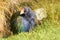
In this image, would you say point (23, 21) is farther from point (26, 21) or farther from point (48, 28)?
point (48, 28)

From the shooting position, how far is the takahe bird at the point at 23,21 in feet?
17.6

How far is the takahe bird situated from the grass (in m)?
0.15

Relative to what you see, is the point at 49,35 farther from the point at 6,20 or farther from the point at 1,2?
the point at 1,2

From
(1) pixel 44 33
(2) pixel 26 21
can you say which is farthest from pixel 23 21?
(1) pixel 44 33

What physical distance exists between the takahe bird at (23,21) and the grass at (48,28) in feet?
0.48

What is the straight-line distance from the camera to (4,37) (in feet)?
17.3

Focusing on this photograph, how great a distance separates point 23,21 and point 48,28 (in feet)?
1.71

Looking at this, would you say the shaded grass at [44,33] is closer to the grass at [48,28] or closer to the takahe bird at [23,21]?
the grass at [48,28]

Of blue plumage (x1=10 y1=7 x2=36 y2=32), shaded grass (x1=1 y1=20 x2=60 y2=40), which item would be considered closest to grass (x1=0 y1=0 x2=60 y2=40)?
shaded grass (x1=1 y1=20 x2=60 y2=40)

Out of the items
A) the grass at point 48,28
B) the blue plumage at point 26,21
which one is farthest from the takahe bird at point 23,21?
the grass at point 48,28

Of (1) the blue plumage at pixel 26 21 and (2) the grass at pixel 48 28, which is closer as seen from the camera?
(2) the grass at pixel 48 28

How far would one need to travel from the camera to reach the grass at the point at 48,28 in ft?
16.6

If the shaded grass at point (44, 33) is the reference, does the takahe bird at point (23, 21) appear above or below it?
above

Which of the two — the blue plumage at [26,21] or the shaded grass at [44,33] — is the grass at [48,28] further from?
the blue plumage at [26,21]
